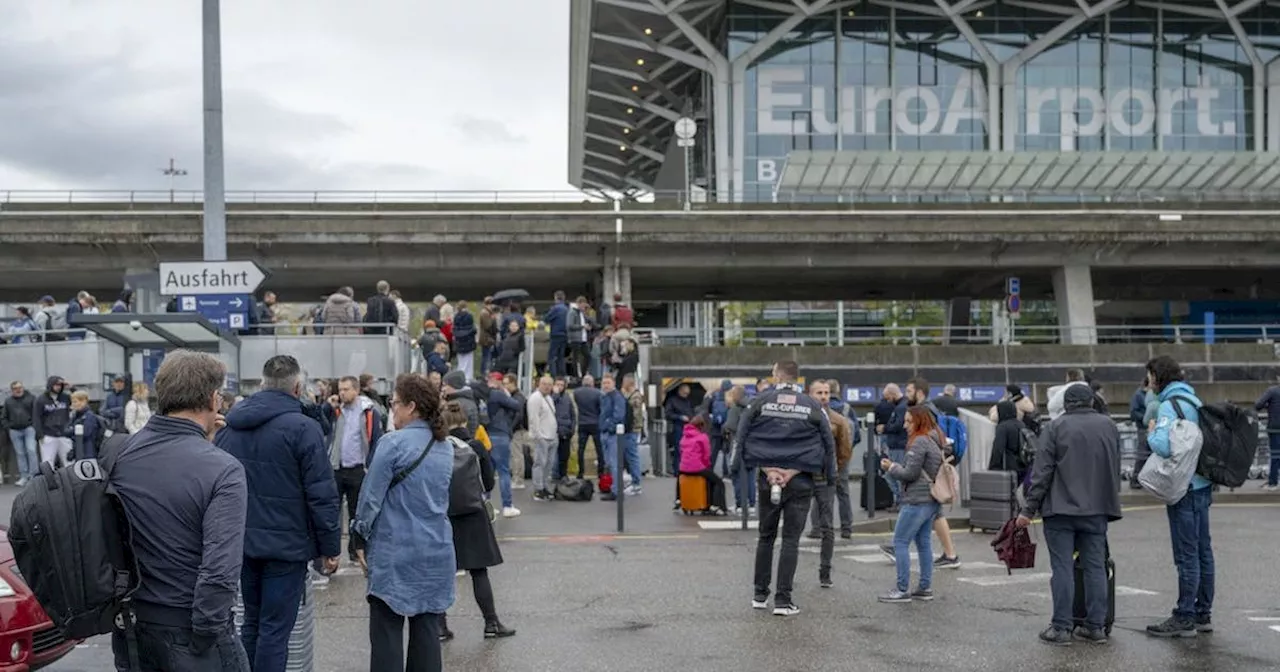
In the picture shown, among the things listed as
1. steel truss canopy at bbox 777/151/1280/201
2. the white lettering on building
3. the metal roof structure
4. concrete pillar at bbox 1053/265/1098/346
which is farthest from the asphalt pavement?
the metal roof structure

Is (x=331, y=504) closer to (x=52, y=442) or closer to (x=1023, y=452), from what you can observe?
(x=1023, y=452)

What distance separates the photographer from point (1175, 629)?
366 inches

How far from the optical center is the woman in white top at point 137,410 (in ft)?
57.7

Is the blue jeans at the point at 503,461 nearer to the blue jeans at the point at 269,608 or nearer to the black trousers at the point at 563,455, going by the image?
the black trousers at the point at 563,455

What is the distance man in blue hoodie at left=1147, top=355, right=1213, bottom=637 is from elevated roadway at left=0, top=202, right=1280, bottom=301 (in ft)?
106

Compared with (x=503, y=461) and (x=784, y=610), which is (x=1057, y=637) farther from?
(x=503, y=461)

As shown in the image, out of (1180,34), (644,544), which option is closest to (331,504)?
(644,544)

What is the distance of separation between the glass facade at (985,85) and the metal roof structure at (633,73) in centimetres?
308

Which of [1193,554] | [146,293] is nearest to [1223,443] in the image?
[1193,554]

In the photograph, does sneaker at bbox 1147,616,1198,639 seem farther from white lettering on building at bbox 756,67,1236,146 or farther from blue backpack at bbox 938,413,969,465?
white lettering on building at bbox 756,67,1236,146

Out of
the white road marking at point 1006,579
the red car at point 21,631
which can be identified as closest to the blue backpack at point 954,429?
the white road marking at point 1006,579

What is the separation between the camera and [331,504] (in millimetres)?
6891

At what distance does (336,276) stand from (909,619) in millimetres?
37443

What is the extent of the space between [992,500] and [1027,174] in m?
40.3
